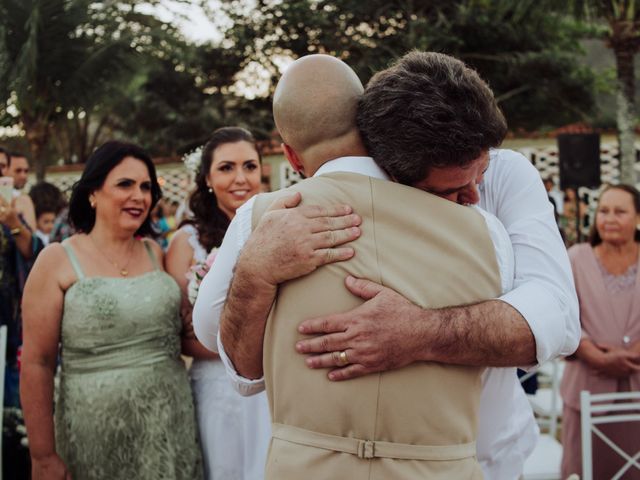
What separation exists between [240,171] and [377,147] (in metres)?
1.73

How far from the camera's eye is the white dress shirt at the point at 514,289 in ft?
4.84

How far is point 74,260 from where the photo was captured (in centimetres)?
266

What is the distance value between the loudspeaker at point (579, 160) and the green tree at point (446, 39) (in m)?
5.28

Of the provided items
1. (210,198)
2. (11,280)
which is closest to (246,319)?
(210,198)

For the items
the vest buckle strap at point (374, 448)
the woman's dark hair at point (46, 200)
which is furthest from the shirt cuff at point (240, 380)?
the woman's dark hair at point (46, 200)

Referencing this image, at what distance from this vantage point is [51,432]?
254 centimetres

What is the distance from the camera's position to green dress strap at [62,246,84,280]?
264 centimetres

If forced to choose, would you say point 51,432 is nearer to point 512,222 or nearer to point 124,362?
point 124,362

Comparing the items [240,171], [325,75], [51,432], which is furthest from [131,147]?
[325,75]

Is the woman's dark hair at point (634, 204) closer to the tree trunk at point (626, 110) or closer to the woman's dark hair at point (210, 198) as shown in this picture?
the woman's dark hair at point (210, 198)

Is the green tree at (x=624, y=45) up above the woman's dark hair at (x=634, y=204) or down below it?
above

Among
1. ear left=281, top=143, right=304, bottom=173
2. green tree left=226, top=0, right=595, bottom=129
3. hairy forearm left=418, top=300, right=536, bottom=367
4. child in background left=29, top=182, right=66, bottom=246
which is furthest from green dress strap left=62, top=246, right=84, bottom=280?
green tree left=226, top=0, right=595, bottom=129

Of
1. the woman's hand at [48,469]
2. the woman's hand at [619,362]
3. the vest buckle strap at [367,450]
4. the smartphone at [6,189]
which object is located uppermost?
the smartphone at [6,189]

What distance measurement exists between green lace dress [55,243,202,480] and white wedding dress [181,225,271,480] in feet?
0.42
